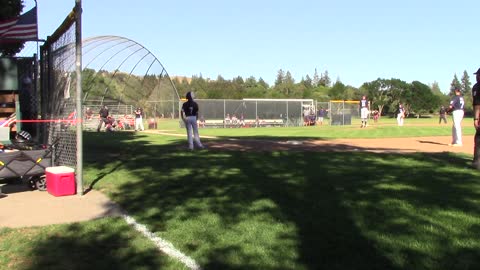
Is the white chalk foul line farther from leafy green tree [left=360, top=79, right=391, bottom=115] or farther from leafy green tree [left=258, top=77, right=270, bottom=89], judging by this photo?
leafy green tree [left=258, top=77, right=270, bottom=89]

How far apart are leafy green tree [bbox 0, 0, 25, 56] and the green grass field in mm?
8905

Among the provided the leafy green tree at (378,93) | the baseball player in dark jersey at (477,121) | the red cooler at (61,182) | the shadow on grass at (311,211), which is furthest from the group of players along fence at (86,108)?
the leafy green tree at (378,93)

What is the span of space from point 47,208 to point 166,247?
9.44ft

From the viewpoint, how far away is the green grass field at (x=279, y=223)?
4480mm

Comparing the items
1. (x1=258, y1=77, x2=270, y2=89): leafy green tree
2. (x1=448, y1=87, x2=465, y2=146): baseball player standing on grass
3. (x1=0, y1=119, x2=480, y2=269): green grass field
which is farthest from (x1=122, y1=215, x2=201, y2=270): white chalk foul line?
(x1=258, y1=77, x2=270, y2=89): leafy green tree

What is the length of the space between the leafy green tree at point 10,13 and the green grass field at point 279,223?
29.2 feet

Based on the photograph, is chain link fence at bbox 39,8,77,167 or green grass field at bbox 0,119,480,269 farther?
chain link fence at bbox 39,8,77,167

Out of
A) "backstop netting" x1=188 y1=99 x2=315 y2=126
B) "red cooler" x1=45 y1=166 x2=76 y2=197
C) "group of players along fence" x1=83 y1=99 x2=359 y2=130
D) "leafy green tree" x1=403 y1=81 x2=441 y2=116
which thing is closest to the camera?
"red cooler" x1=45 y1=166 x2=76 y2=197

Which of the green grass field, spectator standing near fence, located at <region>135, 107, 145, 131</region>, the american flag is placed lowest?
the green grass field

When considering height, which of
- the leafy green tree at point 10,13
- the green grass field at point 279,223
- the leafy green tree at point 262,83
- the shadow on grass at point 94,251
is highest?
the leafy green tree at point 262,83

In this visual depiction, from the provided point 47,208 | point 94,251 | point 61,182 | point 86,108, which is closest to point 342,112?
point 86,108

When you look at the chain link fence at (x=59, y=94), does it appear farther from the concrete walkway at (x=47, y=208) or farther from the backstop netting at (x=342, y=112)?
the backstop netting at (x=342, y=112)

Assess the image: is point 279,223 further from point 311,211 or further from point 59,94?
point 59,94

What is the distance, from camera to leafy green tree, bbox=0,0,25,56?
15.7 m
